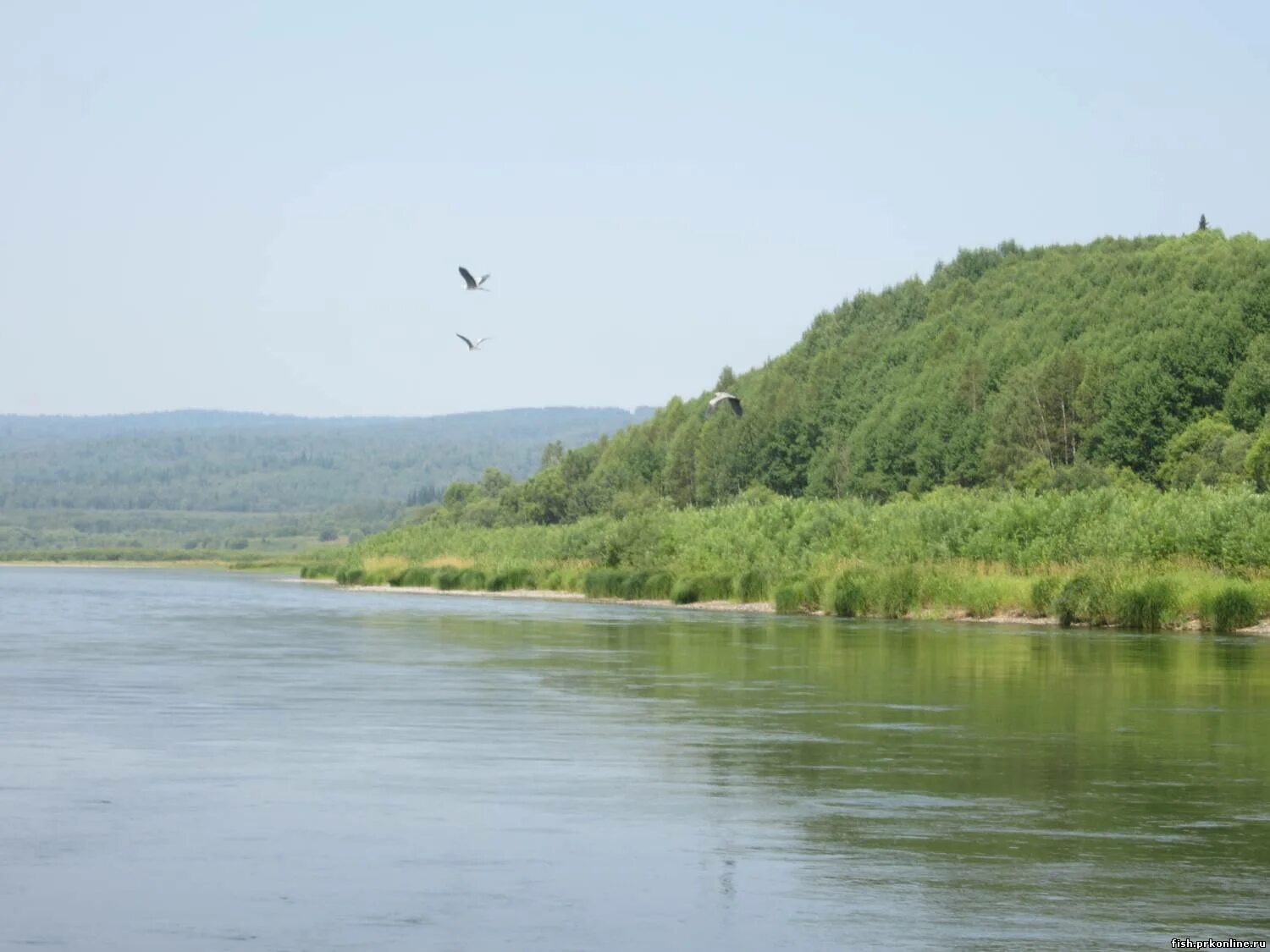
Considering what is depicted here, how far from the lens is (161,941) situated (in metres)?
12.4

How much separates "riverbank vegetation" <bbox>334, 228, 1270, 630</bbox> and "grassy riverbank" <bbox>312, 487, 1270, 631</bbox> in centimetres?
11

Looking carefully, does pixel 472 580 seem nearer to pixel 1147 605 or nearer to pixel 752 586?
pixel 752 586

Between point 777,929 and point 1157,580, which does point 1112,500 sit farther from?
point 777,929

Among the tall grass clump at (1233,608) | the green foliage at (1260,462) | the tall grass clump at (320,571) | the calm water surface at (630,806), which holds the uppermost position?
the green foliage at (1260,462)

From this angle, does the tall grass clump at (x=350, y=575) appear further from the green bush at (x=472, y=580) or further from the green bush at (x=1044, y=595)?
the green bush at (x=1044, y=595)

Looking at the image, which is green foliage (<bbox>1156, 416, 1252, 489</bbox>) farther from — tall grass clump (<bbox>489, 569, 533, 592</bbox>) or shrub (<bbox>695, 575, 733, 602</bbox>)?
tall grass clump (<bbox>489, 569, 533, 592</bbox>)

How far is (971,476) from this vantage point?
453 feet

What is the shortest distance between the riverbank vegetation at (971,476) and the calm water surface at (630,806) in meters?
24.8

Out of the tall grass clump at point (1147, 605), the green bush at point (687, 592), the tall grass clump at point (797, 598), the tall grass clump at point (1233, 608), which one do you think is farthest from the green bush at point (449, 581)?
the tall grass clump at point (1233, 608)

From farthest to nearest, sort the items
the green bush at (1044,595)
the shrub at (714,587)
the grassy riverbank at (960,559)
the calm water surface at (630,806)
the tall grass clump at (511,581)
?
the tall grass clump at (511,581) → the shrub at (714,587) → the green bush at (1044,595) → the grassy riverbank at (960,559) → the calm water surface at (630,806)

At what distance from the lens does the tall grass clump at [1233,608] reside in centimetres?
5306

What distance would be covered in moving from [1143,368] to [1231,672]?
297 ft

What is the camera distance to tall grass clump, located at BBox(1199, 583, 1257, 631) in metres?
53.1

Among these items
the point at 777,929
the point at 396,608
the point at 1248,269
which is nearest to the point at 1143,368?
the point at 1248,269
